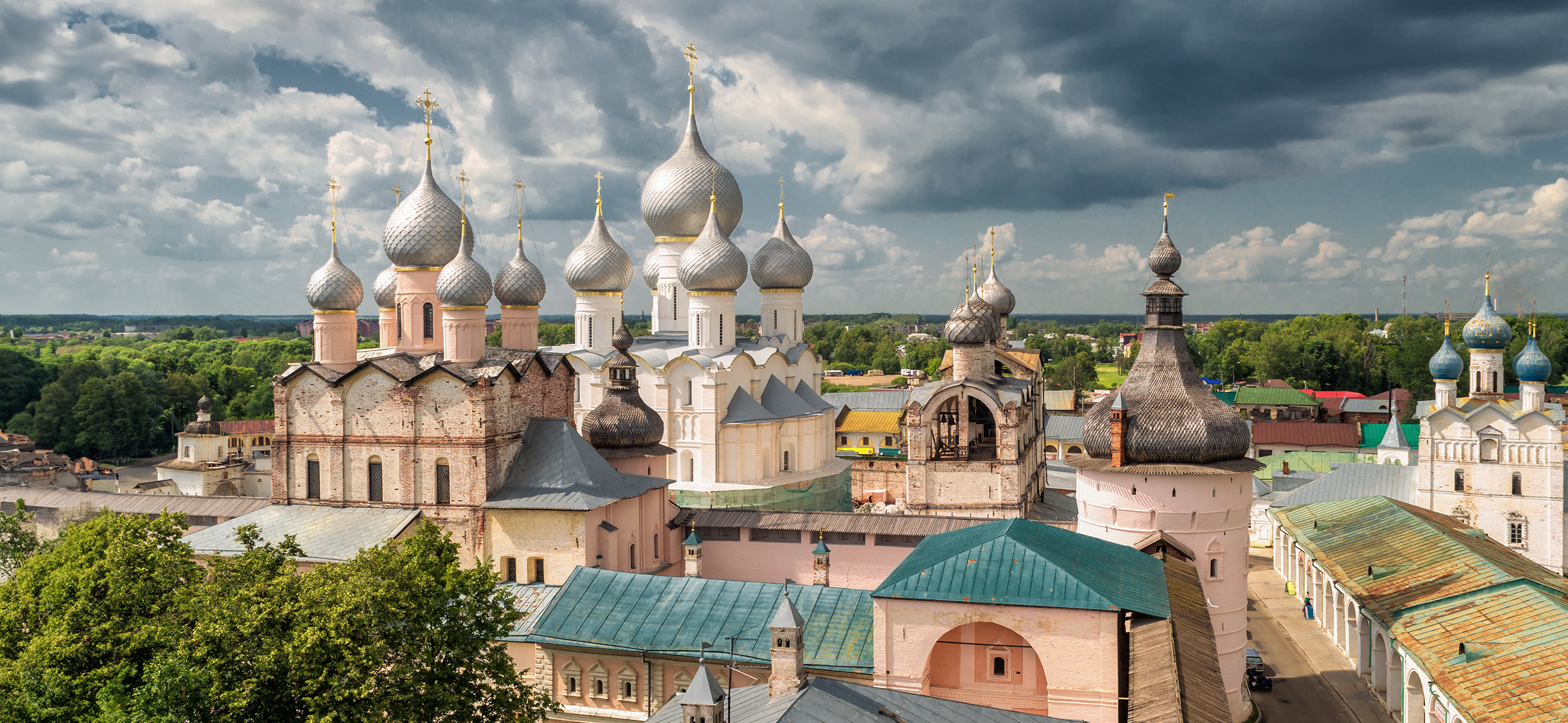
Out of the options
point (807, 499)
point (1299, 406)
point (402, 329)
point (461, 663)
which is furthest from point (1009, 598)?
point (1299, 406)

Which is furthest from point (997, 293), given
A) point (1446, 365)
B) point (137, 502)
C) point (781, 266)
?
point (137, 502)

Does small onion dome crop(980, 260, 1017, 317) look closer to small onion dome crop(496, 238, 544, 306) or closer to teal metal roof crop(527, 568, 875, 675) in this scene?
small onion dome crop(496, 238, 544, 306)

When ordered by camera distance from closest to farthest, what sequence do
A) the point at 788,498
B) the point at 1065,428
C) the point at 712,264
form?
the point at 788,498 < the point at 712,264 < the point at 1065,428

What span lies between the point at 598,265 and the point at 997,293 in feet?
50.6

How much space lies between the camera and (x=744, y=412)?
113 feet

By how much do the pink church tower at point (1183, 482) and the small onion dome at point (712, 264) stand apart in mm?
17905

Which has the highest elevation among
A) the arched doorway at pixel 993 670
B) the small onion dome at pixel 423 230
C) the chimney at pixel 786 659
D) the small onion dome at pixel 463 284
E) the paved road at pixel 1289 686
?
the small onion dome at pixel 423 230

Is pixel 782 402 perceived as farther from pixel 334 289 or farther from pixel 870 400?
pixel 870 400

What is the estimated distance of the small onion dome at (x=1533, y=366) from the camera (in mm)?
37094

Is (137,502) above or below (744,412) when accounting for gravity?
below

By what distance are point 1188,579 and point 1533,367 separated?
25.8 meters

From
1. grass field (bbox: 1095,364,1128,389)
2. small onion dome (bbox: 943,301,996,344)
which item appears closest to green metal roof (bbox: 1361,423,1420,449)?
grass field (bbox: 1095,364,1128,389)

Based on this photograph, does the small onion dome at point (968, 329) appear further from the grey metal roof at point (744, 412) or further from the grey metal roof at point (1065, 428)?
the grey metal roof at point (1065, 428)

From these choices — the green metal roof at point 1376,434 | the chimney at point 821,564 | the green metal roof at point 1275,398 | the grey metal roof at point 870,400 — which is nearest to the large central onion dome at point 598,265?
the chimney at point 821,564
